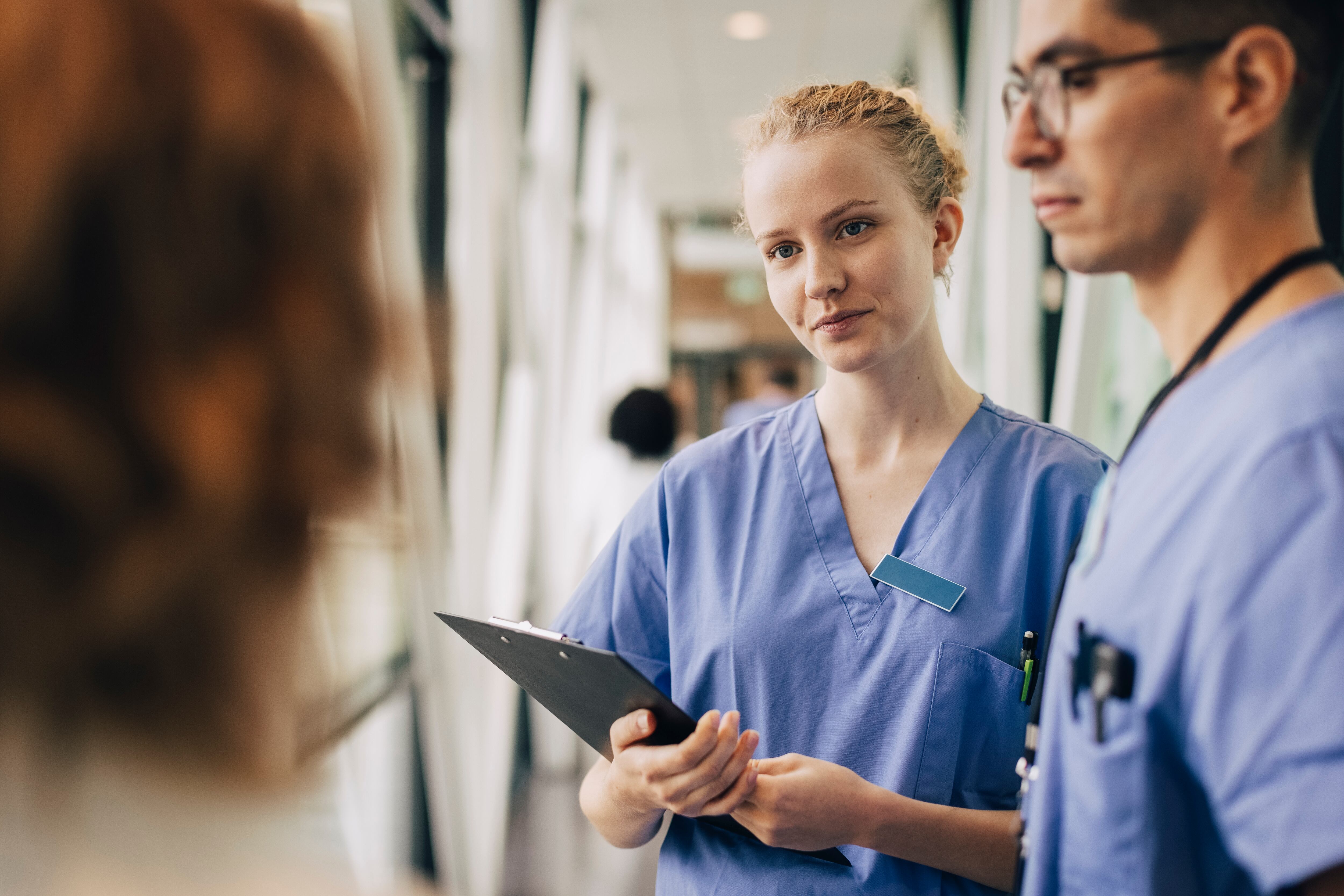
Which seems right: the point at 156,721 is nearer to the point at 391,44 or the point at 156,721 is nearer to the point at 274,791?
the point at 274,791

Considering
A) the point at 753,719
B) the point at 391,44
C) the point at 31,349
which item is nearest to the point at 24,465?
the point at 31,349

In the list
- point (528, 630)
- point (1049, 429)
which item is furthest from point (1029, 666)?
point (528, 630)

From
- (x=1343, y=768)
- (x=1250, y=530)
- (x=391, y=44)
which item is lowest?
(x=1343, y=768)

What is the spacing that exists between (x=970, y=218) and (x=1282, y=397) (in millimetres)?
3459

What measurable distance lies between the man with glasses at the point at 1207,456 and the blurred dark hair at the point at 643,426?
2.91 metres

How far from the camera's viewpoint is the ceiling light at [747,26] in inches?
184

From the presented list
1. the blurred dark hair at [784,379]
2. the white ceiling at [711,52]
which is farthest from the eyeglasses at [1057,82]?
the blurred dark hair at [784,379]

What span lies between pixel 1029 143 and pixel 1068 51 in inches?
2.5

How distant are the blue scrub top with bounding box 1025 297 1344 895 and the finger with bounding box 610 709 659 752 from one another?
0.39 m

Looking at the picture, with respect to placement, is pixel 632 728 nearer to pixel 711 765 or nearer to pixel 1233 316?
pixel 711 765

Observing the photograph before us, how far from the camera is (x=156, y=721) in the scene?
0.37 m

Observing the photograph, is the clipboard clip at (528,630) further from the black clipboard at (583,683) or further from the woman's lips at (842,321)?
the woman's lips at (842,321)

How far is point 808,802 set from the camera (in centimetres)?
94

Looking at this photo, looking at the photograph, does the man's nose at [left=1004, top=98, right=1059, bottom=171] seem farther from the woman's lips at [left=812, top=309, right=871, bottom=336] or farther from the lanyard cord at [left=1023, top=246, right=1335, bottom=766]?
the woman's lips at [left=812, top=309, right=871, bottom=336]
